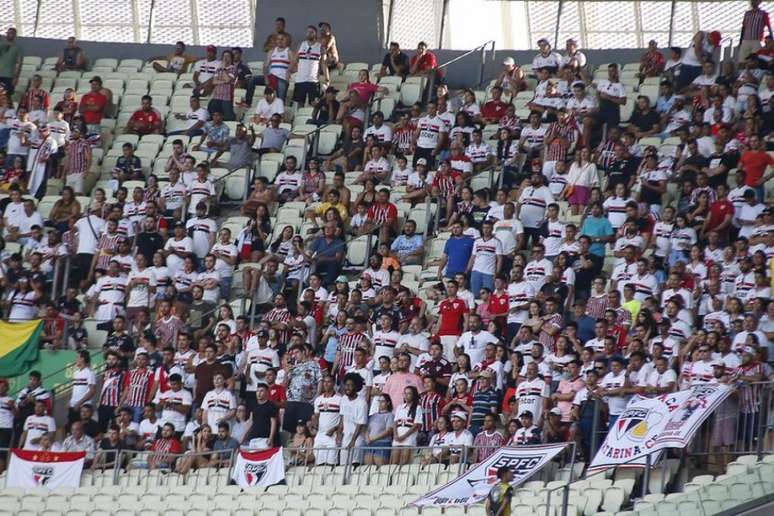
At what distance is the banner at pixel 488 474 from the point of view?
17.0m

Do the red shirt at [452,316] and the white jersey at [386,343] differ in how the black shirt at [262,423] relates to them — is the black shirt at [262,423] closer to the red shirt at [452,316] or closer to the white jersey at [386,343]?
the white jersey at [386,343]

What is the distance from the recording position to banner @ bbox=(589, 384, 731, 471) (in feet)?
55.4

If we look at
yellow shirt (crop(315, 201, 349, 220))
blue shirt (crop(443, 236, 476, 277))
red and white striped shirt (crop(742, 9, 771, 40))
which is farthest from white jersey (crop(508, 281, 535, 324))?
red and white striped shirt (crop(742, 9, 771, 40))

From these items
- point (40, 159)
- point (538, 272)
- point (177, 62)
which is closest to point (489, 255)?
point (538, 272)

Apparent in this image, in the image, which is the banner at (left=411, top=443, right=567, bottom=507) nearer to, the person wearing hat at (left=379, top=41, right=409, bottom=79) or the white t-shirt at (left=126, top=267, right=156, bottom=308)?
the white t-shirt at (left=126, top=267, right=156, bottom=308)

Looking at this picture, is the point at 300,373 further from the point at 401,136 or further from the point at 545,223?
the point at 401,136

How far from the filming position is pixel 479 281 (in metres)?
22.2

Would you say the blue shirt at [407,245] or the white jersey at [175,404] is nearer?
the white jersey at [175,404]

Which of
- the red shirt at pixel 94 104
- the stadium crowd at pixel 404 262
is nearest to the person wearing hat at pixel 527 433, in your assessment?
the stadium crowd at pixel 404 262

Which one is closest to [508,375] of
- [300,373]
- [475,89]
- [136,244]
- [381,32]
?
[300,373]

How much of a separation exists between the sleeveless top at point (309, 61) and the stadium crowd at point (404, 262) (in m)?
0.04

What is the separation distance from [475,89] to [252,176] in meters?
3.85

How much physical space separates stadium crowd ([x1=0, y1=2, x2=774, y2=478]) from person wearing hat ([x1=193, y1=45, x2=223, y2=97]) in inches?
2.0

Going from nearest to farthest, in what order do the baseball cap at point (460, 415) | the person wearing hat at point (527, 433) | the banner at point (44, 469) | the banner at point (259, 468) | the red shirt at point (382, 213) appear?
the person wearing hat at point (527, 433)
the baseball cap at point (460, 415)
the banner at point (259, 468)
the banner at point (44, 469)
the red shirt at point (382, 213)
